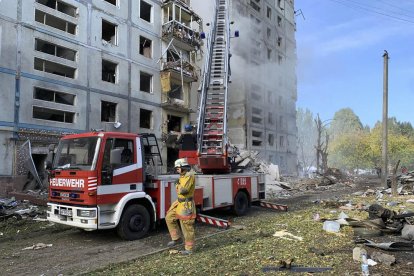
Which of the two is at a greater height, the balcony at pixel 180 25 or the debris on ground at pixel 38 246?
the balcony at pixel 180 25

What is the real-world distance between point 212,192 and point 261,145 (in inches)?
1174

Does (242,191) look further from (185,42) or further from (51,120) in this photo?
(185,42)

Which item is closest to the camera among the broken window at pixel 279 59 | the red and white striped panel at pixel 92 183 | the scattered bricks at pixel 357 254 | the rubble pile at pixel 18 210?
the scattered bricks at pixel 357 254

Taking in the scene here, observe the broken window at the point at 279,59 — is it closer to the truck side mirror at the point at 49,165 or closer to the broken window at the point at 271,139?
the broken window at the point at 271,139

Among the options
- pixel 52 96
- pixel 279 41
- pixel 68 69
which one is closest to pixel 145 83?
pixel 68 69

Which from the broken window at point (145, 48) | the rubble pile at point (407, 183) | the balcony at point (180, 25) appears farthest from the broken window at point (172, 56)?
the rubble pile at point (407, 183)

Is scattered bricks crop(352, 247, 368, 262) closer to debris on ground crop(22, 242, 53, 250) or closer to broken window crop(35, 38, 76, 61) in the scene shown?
debris on ground crop(22, 242, 53, 250)

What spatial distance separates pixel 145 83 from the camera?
87.9ft

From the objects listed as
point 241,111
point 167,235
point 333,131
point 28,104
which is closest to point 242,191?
point 167,235

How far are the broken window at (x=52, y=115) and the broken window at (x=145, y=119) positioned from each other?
5956mm

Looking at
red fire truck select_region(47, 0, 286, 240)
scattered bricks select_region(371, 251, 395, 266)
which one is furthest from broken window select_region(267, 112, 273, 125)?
scattered bricks select_region(371, 251, 395, 266)

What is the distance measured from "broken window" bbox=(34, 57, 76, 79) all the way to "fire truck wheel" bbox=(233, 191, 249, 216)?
14055 mm

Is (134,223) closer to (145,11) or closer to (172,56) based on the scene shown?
(172,56)

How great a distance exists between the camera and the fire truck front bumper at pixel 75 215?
7.64 meters
